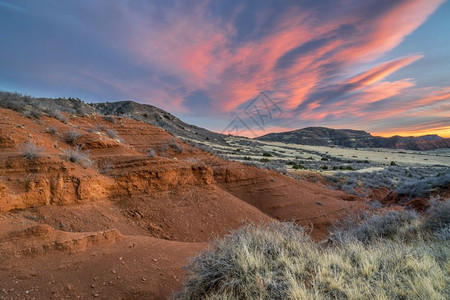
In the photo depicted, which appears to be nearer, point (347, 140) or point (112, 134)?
point (112, 134)

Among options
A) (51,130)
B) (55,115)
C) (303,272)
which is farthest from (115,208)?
(303,272)

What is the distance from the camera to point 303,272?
11.2 ft

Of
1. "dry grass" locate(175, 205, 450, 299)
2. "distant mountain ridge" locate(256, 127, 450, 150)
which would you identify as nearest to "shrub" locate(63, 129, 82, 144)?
"dry grass" locate(175, 205, 450, 299)

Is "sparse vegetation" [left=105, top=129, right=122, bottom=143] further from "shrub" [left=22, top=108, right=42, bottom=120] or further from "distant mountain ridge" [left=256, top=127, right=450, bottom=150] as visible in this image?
"distant mountain ridge" [left=256, top=127, right=450, bottom=150]

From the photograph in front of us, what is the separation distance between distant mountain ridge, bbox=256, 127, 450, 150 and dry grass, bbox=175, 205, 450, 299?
85417 mm

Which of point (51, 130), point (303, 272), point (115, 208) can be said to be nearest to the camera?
point (303, 272)

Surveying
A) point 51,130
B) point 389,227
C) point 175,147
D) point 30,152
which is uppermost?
point 51,130

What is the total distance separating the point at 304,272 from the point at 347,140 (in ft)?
330

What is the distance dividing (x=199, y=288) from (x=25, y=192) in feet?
17.2

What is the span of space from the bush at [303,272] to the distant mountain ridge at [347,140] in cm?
8547

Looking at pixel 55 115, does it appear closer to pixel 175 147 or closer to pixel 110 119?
pixel 110 119

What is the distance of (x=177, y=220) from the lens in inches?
340

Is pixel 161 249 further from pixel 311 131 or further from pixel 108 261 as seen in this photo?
pixel 311 131

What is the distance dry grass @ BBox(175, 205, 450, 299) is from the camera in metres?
3.04
